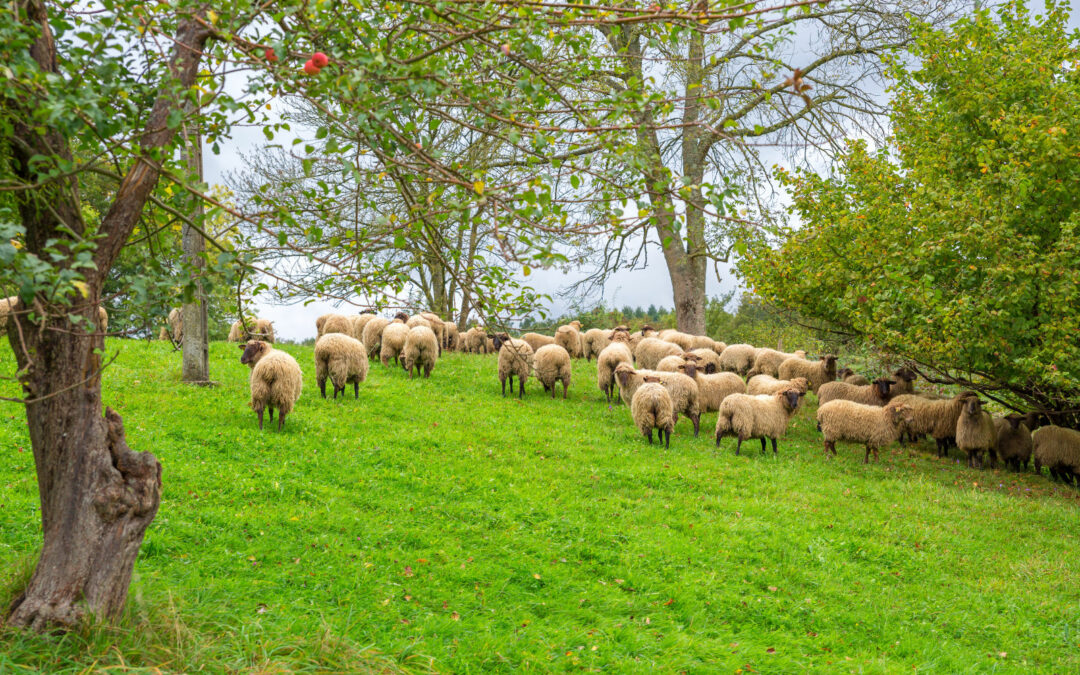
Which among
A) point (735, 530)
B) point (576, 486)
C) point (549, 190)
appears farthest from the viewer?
point (576, 486)

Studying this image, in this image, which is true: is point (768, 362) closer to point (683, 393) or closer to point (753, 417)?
point (683, 393)

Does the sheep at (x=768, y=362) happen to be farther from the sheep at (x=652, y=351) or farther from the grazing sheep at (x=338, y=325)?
the grazing sheep at (x=338, y=325)

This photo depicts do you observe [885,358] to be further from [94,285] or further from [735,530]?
[94,285]

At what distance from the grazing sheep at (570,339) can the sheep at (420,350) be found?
6784 millimetres

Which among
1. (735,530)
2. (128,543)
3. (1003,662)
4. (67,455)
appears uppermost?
(67,455)

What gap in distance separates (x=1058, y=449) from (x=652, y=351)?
11067 millimetres

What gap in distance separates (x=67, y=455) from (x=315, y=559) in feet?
10.3

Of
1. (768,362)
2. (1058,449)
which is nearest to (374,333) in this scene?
(768,362)

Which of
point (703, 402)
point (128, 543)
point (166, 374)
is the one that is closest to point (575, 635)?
point (128, 543)

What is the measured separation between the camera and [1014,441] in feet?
56.7

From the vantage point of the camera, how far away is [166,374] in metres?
16.0

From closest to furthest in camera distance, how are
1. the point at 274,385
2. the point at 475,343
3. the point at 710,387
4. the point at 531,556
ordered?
the point at 531,556, the point at 274,385, the point at 710,387, the point at 475,343

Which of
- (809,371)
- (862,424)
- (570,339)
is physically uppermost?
(570,339)

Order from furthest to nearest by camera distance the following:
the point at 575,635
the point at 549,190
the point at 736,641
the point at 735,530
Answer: the point at 735,530
the point at 736,641
the point at 575,635
the point at 549,190
